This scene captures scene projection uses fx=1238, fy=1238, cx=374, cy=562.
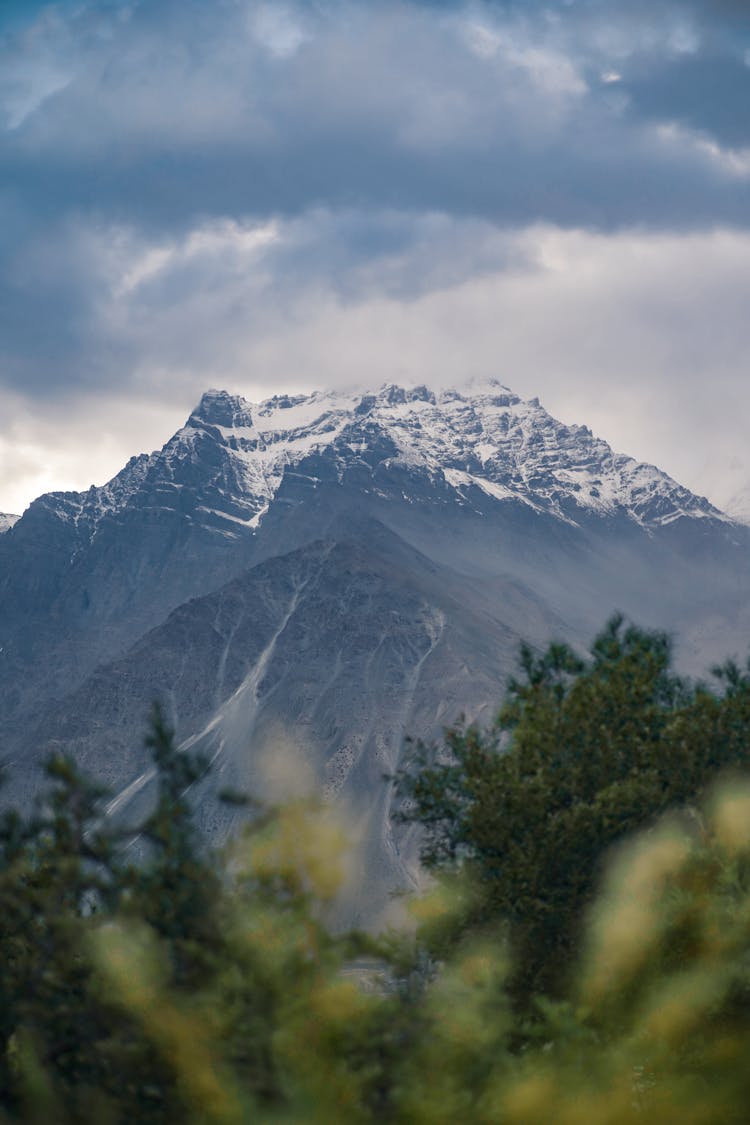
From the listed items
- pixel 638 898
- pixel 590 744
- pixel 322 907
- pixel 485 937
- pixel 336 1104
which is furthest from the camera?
pixel 590 744

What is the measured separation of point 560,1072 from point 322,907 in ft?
12.8

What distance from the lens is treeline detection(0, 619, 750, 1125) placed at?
15.6 m

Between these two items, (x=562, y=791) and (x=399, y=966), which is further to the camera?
(x=562, y=791)

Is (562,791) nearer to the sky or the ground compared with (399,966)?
nearer to the sky

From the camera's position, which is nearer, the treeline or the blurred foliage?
the treeline

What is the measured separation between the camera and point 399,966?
18.8 m

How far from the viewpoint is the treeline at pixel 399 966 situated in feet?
51.3

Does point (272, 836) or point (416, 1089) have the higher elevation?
point (272, 836)

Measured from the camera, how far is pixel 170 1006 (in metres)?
16.4

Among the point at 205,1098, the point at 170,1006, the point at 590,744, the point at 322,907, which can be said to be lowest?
the point at 205,1098

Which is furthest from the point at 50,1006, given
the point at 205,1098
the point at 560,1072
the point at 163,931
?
the point at 560,1072

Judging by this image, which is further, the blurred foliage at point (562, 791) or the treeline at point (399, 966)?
the blurred foliage at point (562, 791)

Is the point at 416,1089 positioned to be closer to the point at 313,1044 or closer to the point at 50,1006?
the point at 313,1044

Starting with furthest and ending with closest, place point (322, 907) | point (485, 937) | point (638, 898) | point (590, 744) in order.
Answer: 1. point (590, 744)
2. point (485, 937)
3. point (638, 898)
4. point (322, 907)
